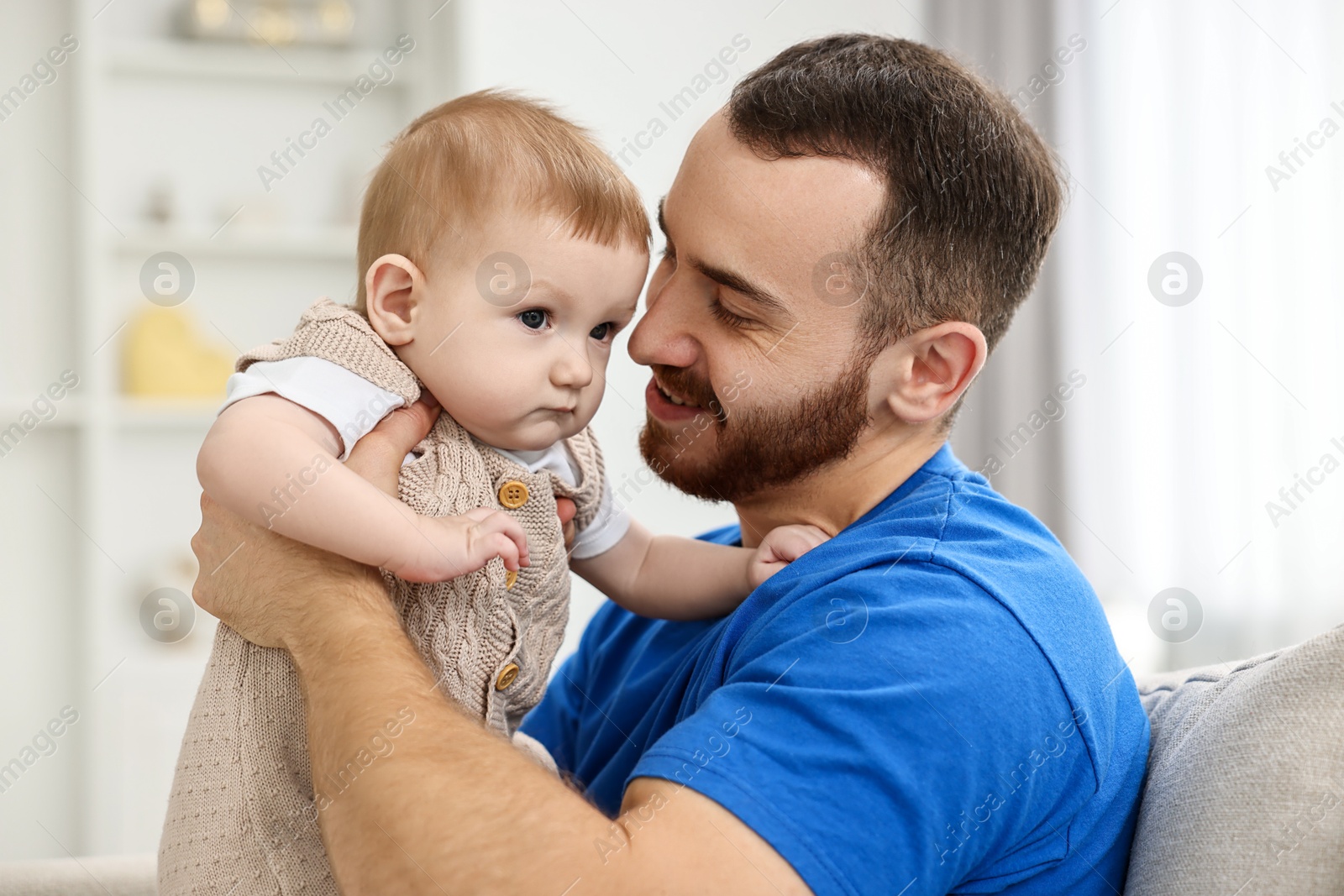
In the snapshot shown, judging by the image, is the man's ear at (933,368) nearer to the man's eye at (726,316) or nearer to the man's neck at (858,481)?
the man's neck at (858,481)

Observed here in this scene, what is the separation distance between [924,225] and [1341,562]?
5.14 ft

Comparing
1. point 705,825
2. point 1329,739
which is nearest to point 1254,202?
point 1329,739

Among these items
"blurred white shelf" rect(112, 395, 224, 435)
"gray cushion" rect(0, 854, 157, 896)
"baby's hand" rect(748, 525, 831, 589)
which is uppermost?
"baby's hand" rect(748, 525, 831, 589)

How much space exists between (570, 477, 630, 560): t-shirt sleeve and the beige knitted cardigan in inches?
5.5

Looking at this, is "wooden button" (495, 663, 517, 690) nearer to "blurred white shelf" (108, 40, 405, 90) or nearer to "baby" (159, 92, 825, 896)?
"baby" (159, 92, 825, 896)

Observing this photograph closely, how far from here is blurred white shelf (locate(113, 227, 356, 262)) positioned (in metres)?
3.07

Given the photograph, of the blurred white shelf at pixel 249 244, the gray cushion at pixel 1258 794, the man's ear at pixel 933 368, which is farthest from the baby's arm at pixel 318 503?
the blurred white shelf at pixel 249 244

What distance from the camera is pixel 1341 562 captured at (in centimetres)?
228

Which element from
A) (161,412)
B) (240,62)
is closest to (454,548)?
(161,412)

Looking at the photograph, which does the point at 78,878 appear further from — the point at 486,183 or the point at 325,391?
the point at 486,183

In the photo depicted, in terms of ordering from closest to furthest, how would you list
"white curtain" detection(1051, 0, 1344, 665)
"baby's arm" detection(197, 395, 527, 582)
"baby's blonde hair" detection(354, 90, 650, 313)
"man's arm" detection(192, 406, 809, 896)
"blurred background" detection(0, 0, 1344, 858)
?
1. "man's arm" detection(192, 406, 809, 896)
2. "baby's arm" detection(197, 395, 527, 582)
3. "baby's blonde hair" detection(354, 90, 650, 313)
4. "white curtain" detection(1051, 0, 1344, 665)
5. "blurred background" detection(0, 0, 1344, 858)

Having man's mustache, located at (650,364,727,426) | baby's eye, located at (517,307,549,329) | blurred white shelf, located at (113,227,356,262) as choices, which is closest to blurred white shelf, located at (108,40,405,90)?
blurred white shelf, located at (113,227,356,262)

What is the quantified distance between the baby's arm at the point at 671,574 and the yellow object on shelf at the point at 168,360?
6.94 feet

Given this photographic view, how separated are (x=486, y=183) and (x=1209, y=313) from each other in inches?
79.3
